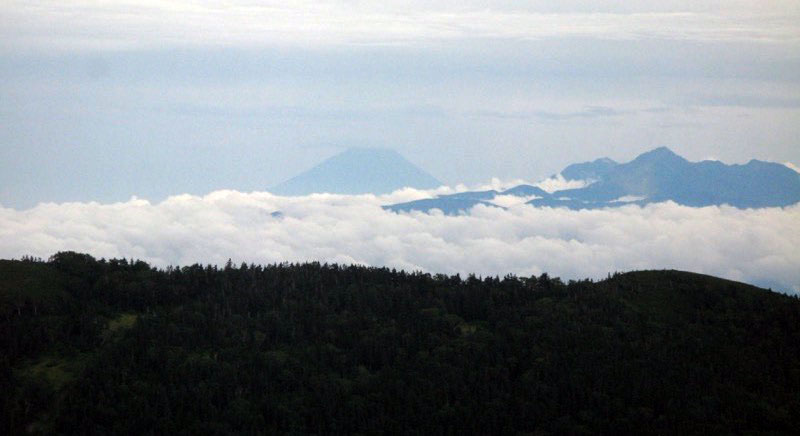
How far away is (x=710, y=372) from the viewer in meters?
188

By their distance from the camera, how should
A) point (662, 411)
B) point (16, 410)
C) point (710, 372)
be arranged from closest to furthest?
point (16, 410)
point (662, 411)
point (710, 372)

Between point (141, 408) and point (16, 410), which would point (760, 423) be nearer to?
point (141, 408)

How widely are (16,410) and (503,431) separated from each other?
8309 cm

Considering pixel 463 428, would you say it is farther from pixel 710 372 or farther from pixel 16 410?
pixel 16 410

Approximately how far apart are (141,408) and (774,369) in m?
120

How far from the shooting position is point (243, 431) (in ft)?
558

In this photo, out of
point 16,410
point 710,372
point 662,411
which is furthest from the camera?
point 710,372

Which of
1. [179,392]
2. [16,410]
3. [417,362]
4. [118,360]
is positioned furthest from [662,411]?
[16,410]

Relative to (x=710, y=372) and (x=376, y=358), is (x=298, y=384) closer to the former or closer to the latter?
(x=376, y=358)

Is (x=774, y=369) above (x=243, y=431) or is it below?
above

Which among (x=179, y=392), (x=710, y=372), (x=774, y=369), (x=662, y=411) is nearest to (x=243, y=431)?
(x=179, y=392)

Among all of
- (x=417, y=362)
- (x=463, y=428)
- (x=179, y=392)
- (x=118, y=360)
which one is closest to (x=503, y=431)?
(x=463, y=428)

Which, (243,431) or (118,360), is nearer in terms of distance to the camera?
(243,431)

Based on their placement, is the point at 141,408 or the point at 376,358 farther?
the point at 376,358
